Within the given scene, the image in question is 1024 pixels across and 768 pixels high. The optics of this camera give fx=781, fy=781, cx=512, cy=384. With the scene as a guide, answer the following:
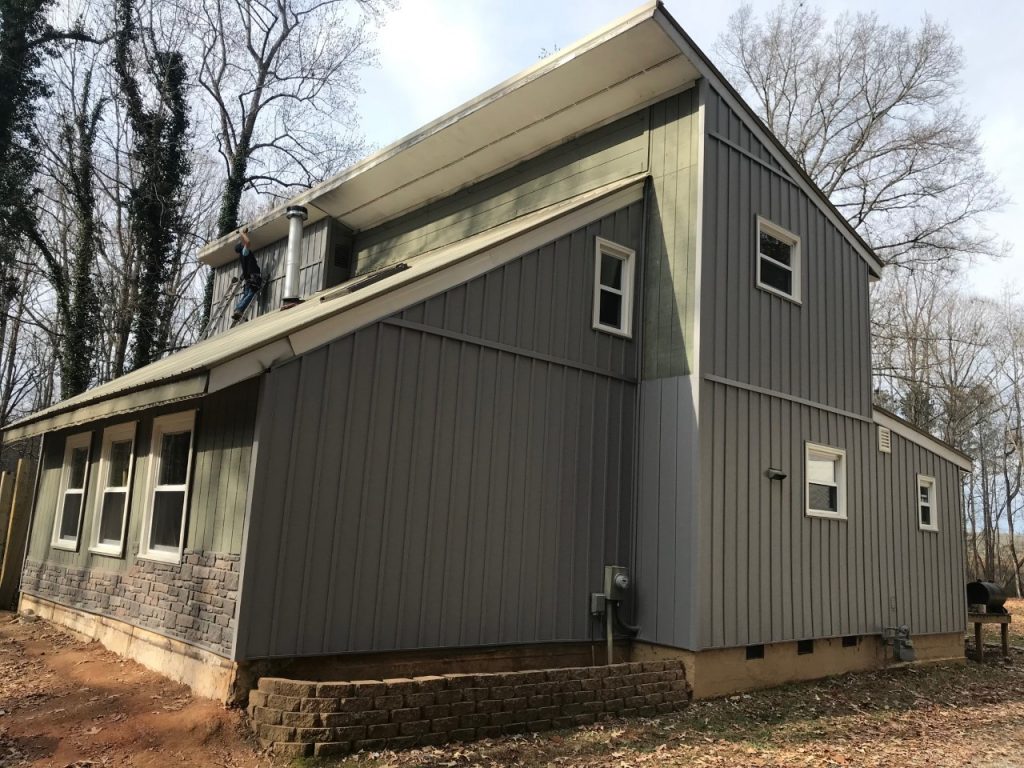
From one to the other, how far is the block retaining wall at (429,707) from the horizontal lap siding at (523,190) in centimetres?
623

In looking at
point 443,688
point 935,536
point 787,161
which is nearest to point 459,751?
point 443,688

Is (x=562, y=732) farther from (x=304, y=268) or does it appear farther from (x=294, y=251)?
(x=304, y=268)

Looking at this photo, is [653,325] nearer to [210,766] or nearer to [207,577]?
[207,577]

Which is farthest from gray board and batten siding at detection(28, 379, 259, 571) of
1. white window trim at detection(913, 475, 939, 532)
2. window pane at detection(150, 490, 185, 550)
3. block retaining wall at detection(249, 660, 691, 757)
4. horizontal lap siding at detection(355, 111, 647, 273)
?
white window trim at detection(913, 475, 939, 532)

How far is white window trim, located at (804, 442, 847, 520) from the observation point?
33.3 feet

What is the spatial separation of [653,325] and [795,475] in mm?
2745

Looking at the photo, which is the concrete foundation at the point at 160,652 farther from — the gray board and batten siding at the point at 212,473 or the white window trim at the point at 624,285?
the white window trim at the point at 624,285

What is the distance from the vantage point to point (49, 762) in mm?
5410

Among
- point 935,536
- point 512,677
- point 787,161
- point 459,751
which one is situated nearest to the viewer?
point 459,751

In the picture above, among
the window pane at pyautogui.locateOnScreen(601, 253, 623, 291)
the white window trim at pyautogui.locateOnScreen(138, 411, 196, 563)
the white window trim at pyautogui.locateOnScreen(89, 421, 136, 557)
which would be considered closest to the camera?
the white window trim at pyautogui.locateOnScreen(138, 411, 196, 563)

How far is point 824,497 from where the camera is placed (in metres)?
10.5

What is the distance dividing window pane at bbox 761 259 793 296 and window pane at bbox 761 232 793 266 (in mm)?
128

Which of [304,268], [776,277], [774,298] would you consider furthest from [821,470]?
[304,268]

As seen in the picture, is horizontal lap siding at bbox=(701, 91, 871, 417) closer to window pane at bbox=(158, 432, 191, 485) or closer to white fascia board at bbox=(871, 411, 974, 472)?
white fascia board at bbox=(871, 411, 974, 472)
